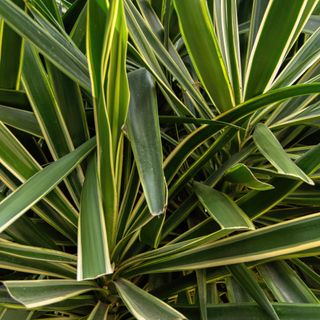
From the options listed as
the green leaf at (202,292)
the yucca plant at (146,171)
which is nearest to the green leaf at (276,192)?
the yucca plant at (146,171)

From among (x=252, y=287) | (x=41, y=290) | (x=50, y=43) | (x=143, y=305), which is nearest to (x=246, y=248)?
(x=252, y=287)

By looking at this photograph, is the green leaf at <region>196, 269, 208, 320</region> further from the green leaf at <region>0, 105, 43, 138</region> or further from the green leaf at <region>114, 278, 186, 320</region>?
the green leaf at <region>0, 105, 43, 138</region>

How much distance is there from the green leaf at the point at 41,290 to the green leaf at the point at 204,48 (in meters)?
0.31

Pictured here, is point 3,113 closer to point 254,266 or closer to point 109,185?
point 109,185

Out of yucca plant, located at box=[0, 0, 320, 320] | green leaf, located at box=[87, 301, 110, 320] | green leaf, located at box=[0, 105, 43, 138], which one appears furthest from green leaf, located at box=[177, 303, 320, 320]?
green leaf, located at box=[0, 105, 43, 138]

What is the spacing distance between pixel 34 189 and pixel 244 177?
0.83ft

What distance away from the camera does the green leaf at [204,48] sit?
520 millimetres

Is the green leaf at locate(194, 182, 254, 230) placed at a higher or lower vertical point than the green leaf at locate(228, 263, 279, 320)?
higher

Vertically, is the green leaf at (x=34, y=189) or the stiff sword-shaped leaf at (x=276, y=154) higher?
the stiff sword-shaped leaf at (x=276, y=154)

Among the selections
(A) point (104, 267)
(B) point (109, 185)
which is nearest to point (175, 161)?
(B) point (109, 185)

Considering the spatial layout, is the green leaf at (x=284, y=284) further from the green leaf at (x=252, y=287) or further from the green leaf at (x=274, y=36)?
the green leaf at (x=274, y=36)

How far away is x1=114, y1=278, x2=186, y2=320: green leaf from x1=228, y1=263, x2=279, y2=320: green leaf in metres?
0.12

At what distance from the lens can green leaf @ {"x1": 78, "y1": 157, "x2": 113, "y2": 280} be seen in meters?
0.41

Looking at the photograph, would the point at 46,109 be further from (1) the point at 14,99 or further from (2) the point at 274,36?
(2) the point at 274,36
